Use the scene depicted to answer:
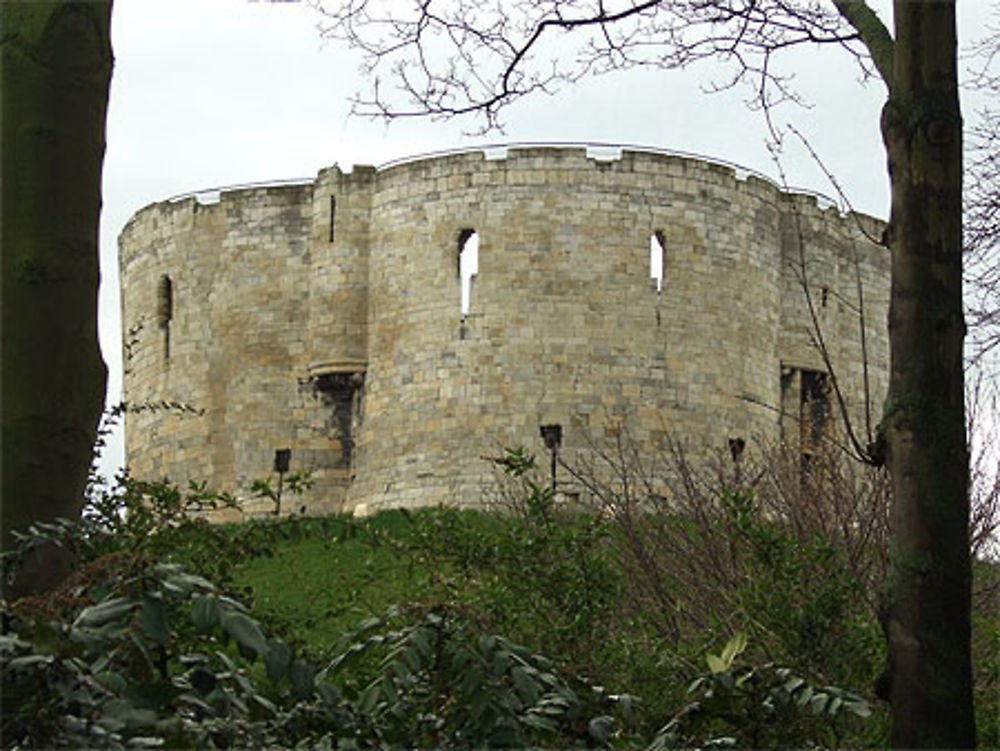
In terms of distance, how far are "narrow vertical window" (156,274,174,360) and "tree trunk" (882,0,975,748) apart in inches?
936

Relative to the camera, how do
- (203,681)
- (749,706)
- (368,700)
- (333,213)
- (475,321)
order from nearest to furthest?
(203,681)
(368,700)
(749,706)
(475,321)
(333,213)

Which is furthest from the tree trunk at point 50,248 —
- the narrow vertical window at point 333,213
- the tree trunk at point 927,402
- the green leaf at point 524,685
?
the narrow vertical window at point 333,213

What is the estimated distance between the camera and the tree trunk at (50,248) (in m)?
5.37

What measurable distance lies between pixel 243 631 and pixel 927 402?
215 cm

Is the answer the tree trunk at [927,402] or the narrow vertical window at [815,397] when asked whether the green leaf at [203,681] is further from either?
the narrow vertical window at [815,397]

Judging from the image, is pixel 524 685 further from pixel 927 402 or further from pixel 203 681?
pixel 927 402

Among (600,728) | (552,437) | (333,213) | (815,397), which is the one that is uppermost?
(333,213)

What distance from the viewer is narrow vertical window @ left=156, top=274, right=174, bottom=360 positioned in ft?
95.0

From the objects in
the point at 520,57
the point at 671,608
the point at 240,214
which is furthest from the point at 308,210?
the point at 520,57

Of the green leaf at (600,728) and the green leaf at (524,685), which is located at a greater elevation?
the green leaf at (524,685)

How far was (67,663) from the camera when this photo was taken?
411cm

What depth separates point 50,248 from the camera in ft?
18.0

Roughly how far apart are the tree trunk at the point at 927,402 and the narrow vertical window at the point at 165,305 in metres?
23.8

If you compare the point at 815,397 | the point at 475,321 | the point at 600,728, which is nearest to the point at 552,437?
the point at 475,321
